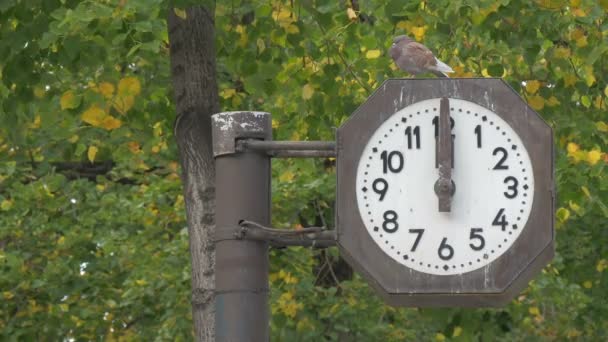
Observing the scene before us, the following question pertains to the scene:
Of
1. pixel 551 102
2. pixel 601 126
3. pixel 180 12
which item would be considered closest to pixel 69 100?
pixel 180 12

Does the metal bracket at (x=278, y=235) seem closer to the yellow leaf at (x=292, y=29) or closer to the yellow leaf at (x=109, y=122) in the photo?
the yellow leaf at (x=109, y=122)

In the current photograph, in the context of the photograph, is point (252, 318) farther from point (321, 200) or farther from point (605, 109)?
point (321, 200)

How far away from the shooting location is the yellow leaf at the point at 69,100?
7.84m

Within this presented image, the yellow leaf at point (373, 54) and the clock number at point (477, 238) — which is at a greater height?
the yellow leaf at point (373, 54)

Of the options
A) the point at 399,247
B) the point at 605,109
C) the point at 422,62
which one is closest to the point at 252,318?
the point at 399,247

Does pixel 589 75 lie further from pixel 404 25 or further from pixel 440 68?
pixel 440 68

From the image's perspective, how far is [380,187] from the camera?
4016mm

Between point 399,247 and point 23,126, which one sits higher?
point 23,126

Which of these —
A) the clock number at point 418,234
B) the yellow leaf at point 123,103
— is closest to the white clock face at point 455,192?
the clock number at point 418,234

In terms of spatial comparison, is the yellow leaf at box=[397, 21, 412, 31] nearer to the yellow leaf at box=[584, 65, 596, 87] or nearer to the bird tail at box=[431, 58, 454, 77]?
the yellow leaf at box=[584, 65, 596, 87]

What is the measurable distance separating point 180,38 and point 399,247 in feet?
12.9

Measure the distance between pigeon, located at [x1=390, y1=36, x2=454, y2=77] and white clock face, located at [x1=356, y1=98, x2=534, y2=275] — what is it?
0.86 metres

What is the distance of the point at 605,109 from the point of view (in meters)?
9.33

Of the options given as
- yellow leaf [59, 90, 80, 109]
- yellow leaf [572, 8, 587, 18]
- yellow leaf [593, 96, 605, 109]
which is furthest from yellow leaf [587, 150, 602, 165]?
yellow leaf [59, 90, 80, 109]
